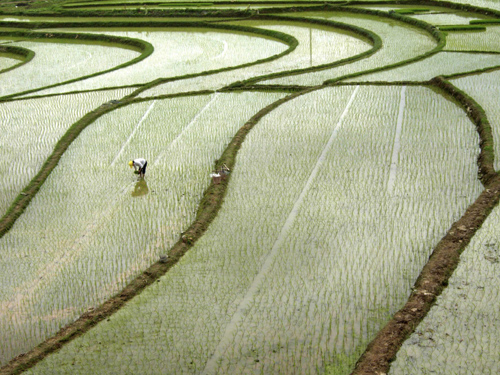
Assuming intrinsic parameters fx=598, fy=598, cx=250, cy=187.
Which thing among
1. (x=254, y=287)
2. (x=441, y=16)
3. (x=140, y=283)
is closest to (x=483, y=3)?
(x=441, y=16)

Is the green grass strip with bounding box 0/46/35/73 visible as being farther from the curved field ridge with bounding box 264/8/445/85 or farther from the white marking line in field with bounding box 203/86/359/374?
the white marking line in field with bounding box 203/86/359/374

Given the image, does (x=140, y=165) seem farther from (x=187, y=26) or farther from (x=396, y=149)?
(x=187, y=26)

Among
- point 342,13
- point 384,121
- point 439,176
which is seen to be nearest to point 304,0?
point 342,13

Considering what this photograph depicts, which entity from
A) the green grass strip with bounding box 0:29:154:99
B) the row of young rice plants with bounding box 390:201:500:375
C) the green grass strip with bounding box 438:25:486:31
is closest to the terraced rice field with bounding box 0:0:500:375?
the row of young rice plants with bounding box 390:201:500:375

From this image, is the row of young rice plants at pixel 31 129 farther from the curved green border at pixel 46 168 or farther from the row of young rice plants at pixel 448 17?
the row of young rice plants at pixel 448 17

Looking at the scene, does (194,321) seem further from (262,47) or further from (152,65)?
(262,47)

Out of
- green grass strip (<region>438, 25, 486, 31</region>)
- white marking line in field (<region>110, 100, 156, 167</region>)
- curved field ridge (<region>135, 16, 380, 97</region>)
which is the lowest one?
white marking line in field (<region>110, 100, 156, 167</region>)
